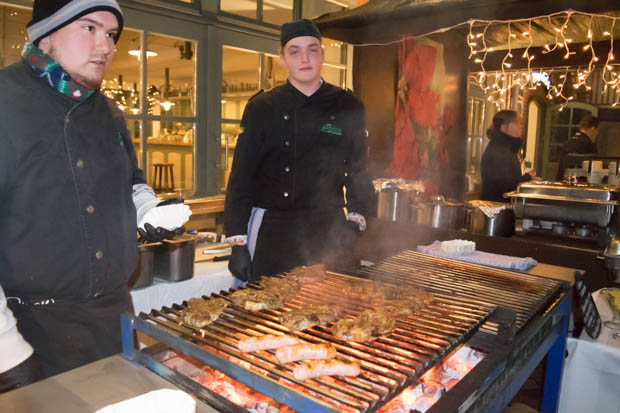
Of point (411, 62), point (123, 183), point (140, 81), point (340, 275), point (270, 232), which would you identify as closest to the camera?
point (123, 183)

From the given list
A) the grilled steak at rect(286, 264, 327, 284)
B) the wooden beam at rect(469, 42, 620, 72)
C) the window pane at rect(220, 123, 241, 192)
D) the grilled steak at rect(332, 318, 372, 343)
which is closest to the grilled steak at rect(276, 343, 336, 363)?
the grilled steak at rect(332, 318, 372, 343)

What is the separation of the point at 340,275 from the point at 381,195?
2.40m

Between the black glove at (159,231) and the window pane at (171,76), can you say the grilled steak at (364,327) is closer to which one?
the black glove at (159,231)

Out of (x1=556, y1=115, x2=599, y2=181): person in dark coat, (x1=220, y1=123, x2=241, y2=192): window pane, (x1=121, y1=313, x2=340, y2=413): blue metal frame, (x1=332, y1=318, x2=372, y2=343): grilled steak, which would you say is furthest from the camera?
(x1=556, y1=115, x2=599, y2=181): person in dark coat

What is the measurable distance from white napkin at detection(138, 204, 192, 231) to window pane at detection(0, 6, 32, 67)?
3307mm

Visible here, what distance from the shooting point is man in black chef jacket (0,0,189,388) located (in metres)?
1.86

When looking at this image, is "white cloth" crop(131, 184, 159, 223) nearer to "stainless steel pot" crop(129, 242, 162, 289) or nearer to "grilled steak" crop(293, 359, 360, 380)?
"stainless steel pot" crop(129, 242, 162, 289)

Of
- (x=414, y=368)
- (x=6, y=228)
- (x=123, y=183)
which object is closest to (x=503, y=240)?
(x=414, y=368)

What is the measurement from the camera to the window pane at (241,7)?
6283 millimetres

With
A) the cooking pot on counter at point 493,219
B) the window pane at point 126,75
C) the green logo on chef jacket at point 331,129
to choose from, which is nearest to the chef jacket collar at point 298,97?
the green logo on chef jacket at point 331,129

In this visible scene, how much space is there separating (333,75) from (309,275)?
613 centimetres

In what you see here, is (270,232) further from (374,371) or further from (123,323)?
(374,371)

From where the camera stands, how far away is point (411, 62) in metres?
6.91

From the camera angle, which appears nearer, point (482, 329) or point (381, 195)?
point (482, 329)
